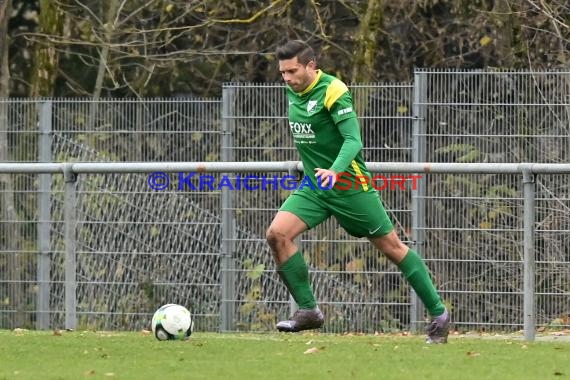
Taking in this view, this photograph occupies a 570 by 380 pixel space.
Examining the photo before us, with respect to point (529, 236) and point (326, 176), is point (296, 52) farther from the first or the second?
point (529, 236)

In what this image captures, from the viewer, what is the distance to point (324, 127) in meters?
9.45

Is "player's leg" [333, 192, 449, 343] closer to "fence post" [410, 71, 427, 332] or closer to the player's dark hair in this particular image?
the player's dark hair

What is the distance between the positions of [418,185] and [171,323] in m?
4.32

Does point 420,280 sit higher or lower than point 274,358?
higher

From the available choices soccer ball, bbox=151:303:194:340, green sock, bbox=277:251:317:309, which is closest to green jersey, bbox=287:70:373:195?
green sock, bbox=277:251:317:309

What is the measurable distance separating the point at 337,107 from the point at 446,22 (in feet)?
30.4

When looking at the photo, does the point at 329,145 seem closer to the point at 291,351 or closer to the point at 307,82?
the point at 307,82

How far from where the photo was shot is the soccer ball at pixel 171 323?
9961 millimetres

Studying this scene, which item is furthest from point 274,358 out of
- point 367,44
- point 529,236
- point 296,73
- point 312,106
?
point 367,44

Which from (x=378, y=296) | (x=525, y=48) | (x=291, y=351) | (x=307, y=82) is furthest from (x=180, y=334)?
(x=525, y=48)

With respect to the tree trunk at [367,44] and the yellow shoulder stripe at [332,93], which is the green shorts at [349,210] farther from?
the tree trunk at [367,44]

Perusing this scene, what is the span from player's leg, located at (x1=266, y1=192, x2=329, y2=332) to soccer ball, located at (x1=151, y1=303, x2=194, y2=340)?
669mm

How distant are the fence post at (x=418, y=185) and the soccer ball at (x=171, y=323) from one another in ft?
12.8

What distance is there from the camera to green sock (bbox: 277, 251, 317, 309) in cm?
978
